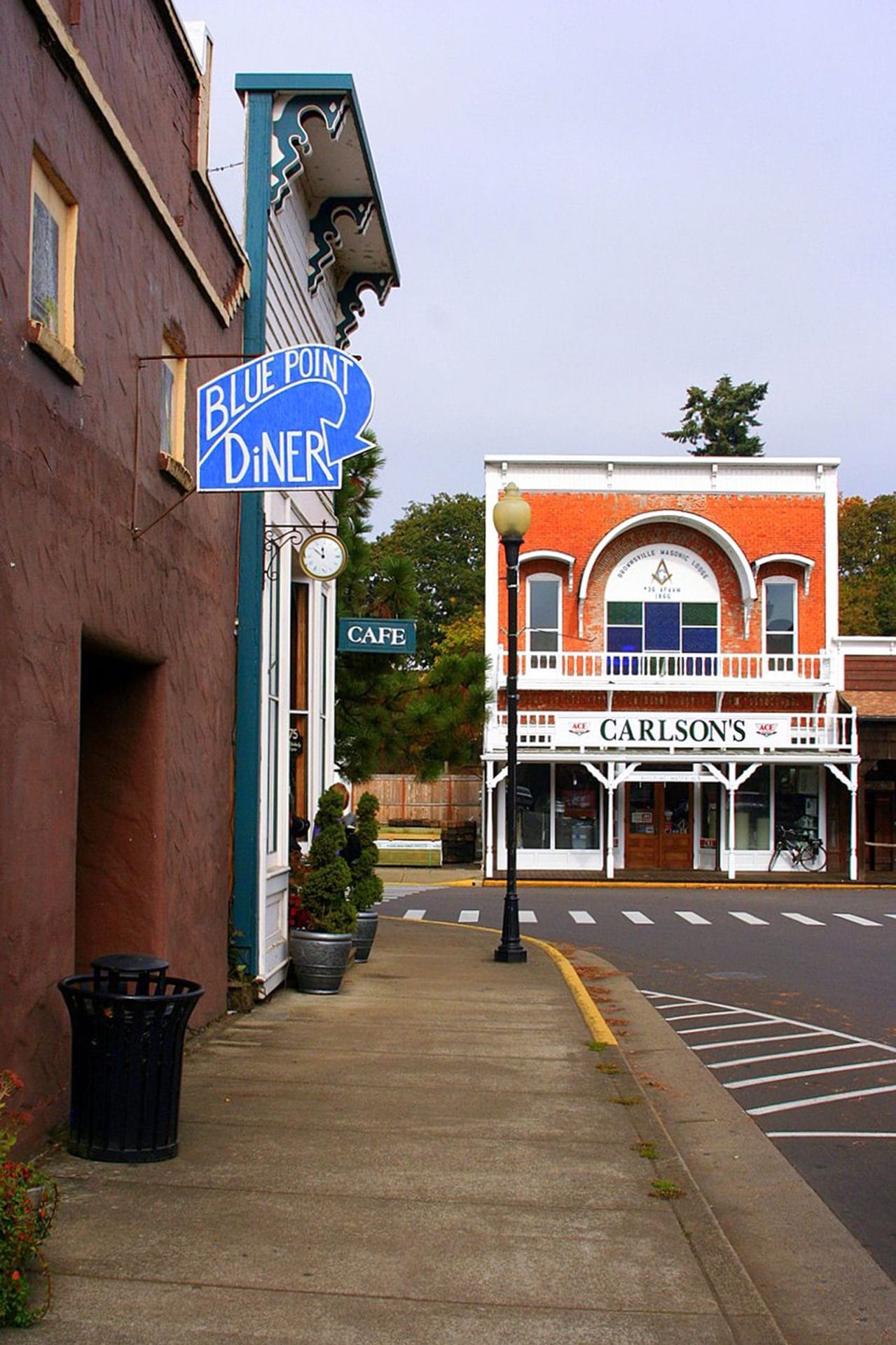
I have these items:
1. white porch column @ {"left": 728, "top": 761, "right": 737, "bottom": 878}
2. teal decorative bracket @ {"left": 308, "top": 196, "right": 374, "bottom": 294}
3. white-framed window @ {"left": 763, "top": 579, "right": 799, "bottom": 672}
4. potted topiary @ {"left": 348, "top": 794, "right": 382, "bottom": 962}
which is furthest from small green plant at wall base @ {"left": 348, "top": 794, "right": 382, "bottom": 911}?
white-framed window @ {"left": 763, "top": 579, "right": 799, "bottom": 672}

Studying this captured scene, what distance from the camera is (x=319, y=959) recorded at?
1190 cm

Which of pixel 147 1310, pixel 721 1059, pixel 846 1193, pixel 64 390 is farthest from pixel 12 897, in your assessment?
pixel 721 1059

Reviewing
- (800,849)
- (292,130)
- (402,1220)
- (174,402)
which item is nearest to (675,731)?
(800,849)

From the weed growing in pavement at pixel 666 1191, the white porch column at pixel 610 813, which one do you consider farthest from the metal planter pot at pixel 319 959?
the white porch column at pixel 610 813

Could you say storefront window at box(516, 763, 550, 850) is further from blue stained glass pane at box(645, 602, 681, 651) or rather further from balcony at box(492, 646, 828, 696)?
blue stained glass pane at box(645, 602, 681, 651)

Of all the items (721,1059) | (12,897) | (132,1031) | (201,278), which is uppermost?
(201,278)

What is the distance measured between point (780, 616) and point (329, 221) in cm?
2197

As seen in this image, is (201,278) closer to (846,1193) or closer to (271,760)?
(271,760)

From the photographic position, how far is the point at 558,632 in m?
33.8

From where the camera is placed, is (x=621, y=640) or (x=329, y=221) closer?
(x=329, y=221)

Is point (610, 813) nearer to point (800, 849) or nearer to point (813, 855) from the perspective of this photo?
point (800, 849)

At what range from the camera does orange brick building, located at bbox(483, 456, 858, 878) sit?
33.4 m

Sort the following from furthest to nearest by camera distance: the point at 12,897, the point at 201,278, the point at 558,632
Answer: the point at 558,632 → the point at 201,278 → the point at 12,897

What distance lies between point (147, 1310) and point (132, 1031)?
5.57 ft
